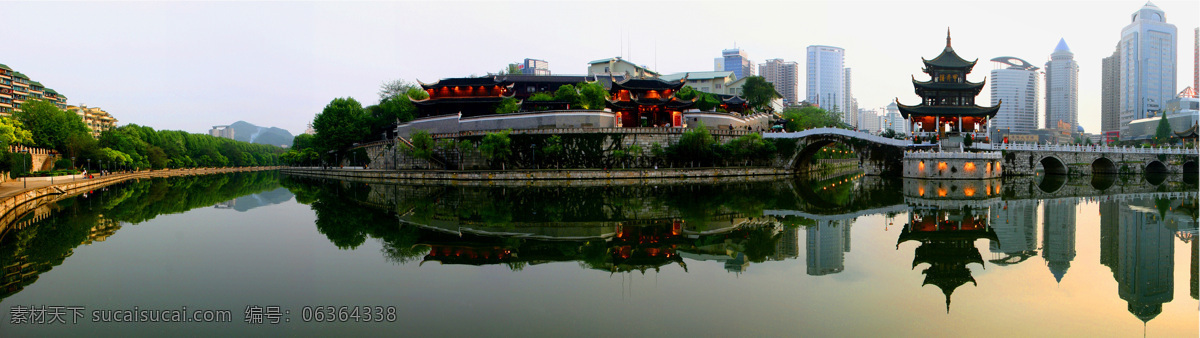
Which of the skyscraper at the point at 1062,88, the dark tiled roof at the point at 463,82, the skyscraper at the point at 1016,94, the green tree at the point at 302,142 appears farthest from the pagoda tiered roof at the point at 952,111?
the skyscraper at the point at 1062,88

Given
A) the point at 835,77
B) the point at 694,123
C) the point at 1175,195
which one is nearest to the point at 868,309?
the point at 1175,195

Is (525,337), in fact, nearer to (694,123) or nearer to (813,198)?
(813,198)

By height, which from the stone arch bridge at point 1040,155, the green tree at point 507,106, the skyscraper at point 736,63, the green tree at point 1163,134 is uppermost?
the skyscraper at point 736,63

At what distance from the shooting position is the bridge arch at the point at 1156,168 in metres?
40.7

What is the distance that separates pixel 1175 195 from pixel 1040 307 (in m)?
24.5

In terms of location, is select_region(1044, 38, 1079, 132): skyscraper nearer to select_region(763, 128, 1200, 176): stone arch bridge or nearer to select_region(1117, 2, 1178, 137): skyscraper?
select_region(1117, 2, 1178, 137): skyscraper

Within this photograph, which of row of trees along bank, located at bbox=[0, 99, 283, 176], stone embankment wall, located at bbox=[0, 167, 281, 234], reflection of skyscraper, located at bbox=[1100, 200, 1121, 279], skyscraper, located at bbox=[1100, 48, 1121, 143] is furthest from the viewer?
skyscraper, located at bbox=[1100, 48, 1121, 143]

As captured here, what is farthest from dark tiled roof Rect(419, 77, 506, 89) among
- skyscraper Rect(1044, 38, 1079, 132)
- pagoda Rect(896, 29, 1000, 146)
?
skyscraper Rect(1044, 38, 1079, 132)

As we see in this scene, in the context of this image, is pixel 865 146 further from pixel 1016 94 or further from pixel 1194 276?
pixel 1016 94

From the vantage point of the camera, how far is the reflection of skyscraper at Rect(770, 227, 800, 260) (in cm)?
1209

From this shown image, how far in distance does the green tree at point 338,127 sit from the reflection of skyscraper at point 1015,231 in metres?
52.5

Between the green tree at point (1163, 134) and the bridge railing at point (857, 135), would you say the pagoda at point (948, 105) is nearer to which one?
the bridge railing at point (857, 135)

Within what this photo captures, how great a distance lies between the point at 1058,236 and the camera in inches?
565

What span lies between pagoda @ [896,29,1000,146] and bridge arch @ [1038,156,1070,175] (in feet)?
15.4
